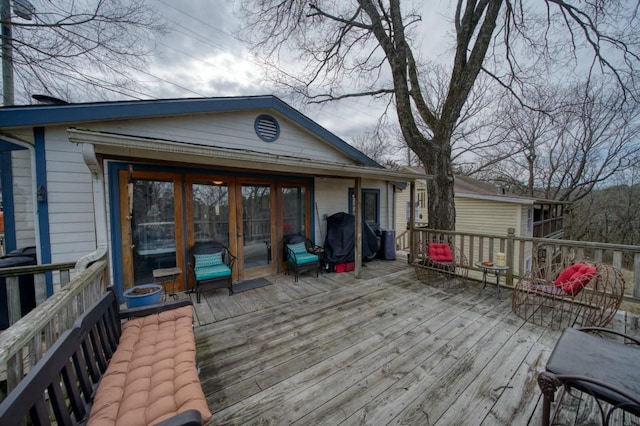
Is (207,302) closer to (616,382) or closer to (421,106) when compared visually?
(616,382)

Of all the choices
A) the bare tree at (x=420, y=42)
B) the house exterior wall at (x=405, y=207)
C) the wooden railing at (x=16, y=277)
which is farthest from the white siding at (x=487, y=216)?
the wooden railing at (x=16, y=277)

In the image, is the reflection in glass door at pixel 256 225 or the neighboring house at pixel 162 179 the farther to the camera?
the reflection in glass door at pixel 256 225

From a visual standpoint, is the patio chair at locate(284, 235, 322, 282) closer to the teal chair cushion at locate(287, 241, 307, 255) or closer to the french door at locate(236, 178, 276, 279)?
the teal chair cushion at locate(287, 241, 307, 255)

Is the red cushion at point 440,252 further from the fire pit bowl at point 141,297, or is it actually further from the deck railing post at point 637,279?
the fire pit bowl at point 141,297

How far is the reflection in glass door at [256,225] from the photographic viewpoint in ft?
16.5

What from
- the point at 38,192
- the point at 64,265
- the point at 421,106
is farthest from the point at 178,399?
the point at 421,106

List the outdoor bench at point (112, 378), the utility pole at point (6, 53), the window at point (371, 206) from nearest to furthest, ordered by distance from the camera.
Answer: the outdoor bench at point (112, 378) < the utility pole at point (6, 53) < the window at point (371, 206)

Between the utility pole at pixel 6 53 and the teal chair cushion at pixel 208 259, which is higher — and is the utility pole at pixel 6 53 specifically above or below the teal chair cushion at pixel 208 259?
above

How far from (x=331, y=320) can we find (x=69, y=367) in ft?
8.48

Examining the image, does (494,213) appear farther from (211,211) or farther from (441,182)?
(211,211)

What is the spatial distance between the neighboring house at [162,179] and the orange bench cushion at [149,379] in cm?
127

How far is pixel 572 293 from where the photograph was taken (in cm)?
298

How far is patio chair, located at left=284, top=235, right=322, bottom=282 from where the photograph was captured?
16.5 feet

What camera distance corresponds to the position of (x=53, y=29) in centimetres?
520
